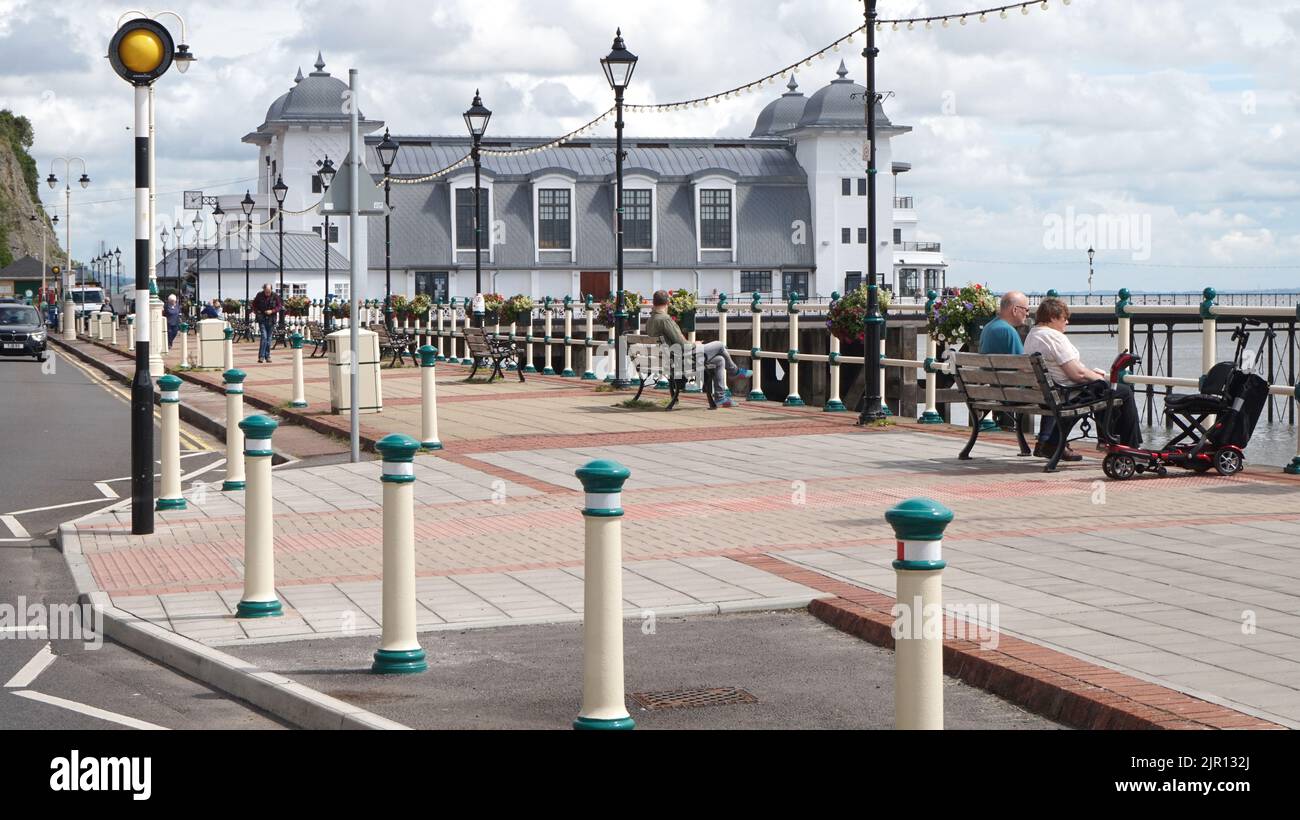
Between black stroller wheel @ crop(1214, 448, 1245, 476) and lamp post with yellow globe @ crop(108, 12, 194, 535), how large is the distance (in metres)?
8.21

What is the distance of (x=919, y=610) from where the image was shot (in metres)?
4.74

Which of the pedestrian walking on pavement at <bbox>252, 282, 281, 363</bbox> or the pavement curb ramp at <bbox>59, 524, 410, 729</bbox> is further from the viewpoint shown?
the pedestrian walking on pavement at <bbox>252, 282, 281, 363</bbox>

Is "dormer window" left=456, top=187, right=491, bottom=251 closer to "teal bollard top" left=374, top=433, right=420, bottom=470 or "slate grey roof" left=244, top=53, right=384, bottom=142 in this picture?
"slate grey roof" left=244, top=53, right=384, bottom=142

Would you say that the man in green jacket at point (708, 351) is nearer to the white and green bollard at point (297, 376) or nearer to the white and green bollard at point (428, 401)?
the white and green bollard at point (297, 376)

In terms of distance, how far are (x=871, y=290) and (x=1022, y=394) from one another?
5.34 m

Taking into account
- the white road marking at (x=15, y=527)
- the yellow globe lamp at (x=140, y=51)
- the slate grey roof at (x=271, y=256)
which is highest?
the slate grey roof at (x=271, y=256)

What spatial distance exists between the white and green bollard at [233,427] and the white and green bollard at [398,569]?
4.31 metres

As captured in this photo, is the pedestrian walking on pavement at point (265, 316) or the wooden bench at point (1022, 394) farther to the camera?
the pedestrian walking on pavement at point (265, 316)

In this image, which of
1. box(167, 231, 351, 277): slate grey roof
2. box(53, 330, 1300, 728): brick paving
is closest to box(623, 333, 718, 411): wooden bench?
box(53, 330, 1300, 728): brick paving

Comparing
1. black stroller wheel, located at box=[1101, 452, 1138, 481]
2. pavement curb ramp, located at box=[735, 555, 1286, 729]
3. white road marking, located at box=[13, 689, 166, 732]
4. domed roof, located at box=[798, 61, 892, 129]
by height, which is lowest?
white road marking, located at box=[13, 689, 166, 732]

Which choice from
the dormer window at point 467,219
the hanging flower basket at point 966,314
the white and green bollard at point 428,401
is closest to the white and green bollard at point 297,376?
the white and green bollard at point 428,401

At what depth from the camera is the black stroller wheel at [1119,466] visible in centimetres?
1320

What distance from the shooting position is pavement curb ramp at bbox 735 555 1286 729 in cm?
567
